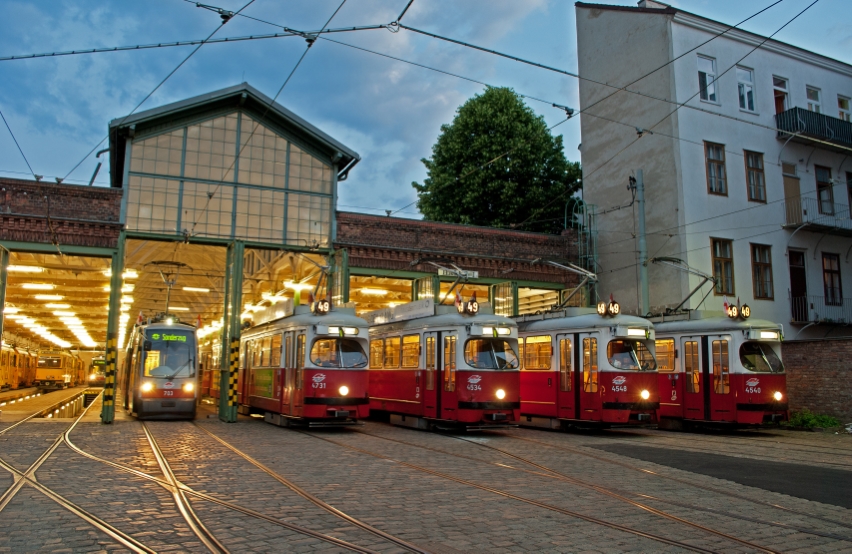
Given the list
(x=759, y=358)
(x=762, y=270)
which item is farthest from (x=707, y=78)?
(x=759, y=358)

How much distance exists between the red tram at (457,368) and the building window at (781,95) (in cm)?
1669

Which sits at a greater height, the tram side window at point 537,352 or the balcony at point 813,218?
the balcony at point 813,218

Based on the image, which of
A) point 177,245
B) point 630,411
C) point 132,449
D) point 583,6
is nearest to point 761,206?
point 583,6

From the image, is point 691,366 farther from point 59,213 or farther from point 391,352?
point 59,213

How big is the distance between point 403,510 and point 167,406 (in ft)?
48.2

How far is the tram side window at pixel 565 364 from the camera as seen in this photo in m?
17.7

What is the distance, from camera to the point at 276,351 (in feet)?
63.3

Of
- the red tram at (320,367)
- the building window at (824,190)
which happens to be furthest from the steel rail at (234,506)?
the building window at (824,190)

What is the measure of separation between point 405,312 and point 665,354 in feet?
23.4

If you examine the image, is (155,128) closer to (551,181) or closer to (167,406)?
(167,406)

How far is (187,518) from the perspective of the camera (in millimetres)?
7172

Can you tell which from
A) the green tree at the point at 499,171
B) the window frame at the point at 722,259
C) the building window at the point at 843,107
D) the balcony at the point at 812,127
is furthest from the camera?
the green tree at the point at 499,171

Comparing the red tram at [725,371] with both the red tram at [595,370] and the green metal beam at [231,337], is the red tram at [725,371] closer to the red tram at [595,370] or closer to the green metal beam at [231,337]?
the red tram at [595,370]

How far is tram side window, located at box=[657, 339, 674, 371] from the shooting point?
19.1m
